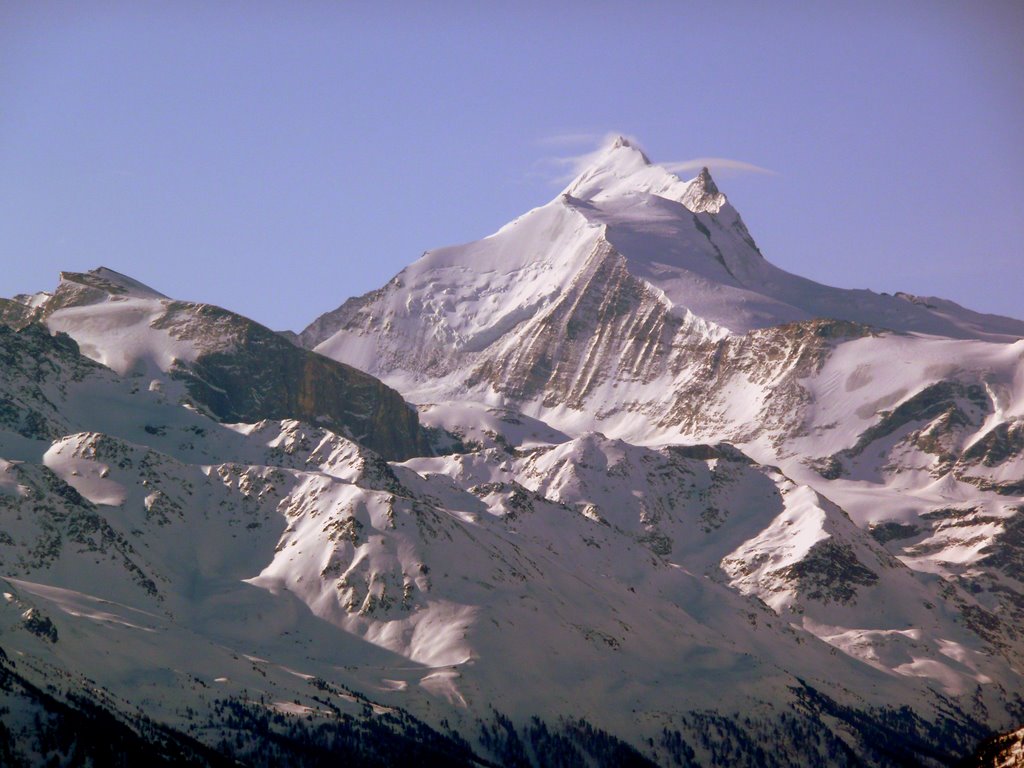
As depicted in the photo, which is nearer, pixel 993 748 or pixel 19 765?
pixel 993 748

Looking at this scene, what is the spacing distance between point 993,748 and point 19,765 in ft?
368

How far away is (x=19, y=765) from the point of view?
199m

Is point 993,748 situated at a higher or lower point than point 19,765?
higher

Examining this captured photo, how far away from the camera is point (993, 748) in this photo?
361 feet
